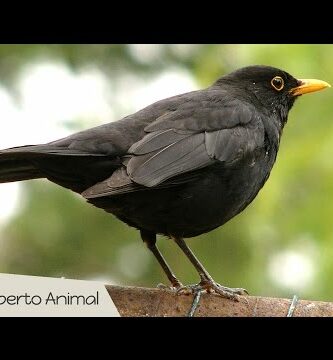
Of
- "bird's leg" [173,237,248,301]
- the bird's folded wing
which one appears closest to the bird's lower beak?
the bird's folded wing

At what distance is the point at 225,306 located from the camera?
20.0 ft

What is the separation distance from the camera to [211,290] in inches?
258

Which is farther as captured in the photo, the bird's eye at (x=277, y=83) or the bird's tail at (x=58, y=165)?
the bird's eye at (x=277, y=83)

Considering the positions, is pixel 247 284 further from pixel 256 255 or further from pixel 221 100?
pixel 221 100

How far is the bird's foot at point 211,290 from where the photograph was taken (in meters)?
6.27

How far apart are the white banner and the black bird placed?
71cm

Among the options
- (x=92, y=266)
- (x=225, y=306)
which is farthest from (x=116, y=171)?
(x=92, y=266)

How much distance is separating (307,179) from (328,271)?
982 mm

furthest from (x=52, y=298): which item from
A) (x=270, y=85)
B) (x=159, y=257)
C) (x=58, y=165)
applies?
(x=270, y=85)

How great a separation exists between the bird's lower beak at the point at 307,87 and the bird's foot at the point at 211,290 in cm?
184

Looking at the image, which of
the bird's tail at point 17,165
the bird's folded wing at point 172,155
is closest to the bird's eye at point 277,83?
the bird's folded wing at point 172,155

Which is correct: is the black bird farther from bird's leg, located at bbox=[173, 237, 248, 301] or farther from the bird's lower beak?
the bird's lower beak

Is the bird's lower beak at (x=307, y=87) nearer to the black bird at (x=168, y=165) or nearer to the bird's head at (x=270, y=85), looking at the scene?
the bird's head at (x=270, y=85)

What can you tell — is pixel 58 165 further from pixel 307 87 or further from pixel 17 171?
pixel 307 87
